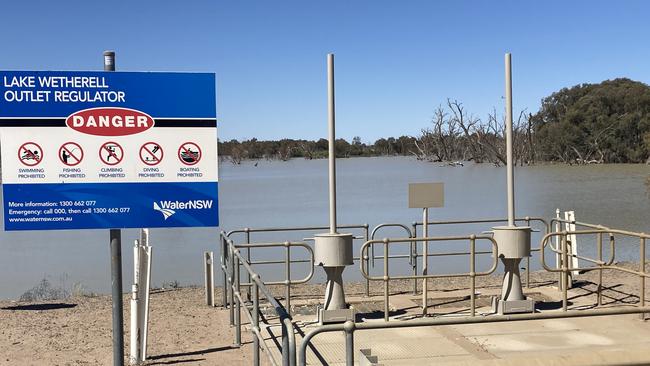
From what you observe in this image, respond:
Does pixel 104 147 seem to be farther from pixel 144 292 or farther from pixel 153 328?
pixel 153 328

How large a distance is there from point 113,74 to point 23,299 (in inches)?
273

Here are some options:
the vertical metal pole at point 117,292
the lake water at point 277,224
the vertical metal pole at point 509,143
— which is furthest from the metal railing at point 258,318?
the lake water at point 277,224

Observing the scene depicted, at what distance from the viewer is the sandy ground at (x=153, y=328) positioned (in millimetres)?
7250

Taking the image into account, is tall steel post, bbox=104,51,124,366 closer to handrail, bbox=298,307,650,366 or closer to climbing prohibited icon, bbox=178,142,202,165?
climbing prohibited icon, bbox=178,142,202,165

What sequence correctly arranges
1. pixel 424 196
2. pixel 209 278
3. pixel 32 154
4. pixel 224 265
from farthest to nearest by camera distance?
pixel 209 278, pixel 424 196, pixel 224 265, pixel 32 154

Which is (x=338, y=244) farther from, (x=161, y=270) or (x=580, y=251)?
(x=580, y=251)

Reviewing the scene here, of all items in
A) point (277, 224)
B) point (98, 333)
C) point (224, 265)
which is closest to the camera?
point (98, 333)

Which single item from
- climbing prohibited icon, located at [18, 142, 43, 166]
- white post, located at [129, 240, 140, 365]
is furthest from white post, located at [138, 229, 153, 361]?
climbing prohibited icon, located at [18, 142, 43, 166]

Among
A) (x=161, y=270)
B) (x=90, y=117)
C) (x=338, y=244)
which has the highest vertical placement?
(x=90, y=117)

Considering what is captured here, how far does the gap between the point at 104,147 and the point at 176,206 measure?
0.71 m

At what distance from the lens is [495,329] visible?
7.90 metres

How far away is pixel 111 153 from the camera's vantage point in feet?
18.6

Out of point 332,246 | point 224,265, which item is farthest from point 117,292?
point 224,265

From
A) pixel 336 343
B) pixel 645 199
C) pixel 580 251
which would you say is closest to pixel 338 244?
pixel 336 343
